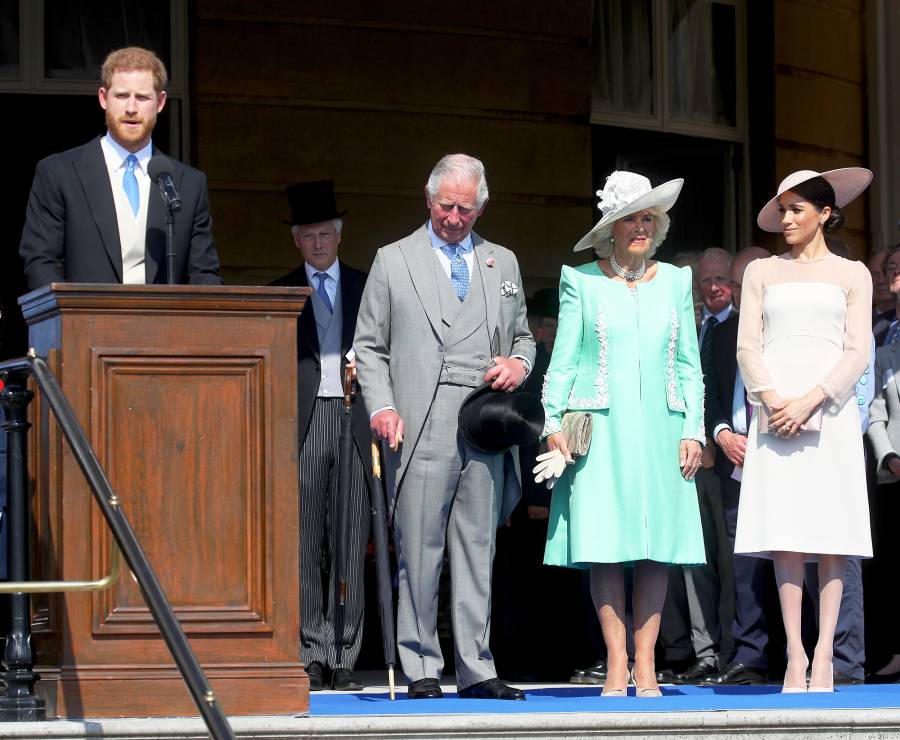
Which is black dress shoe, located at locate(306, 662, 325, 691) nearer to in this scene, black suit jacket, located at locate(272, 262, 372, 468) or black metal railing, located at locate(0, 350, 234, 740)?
black suit jacket, located at locate(272, 262, 372, 468)

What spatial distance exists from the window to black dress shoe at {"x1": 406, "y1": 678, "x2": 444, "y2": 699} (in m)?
5.91

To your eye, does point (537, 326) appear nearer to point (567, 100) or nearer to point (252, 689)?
Answer: point (567, 100)

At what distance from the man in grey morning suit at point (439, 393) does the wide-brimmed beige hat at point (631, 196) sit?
469 mm

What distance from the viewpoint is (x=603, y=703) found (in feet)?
20.7

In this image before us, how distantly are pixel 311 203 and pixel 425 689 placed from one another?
2.43 m

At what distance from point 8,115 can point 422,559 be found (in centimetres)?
498

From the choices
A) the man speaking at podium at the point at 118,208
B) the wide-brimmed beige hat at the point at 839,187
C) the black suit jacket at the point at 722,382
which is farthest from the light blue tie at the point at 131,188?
the black suit jacket at the point at 722,382

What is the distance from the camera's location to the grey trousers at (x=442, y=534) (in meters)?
6.83

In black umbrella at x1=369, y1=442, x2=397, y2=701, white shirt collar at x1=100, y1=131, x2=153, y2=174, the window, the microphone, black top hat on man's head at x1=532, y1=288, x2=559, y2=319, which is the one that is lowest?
black umbrella at x1=369, y1=442, x2=397, y2=701

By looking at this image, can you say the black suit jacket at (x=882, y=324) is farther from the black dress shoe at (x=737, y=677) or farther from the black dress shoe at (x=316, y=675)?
the black dress shoe at (x=316, y=675)

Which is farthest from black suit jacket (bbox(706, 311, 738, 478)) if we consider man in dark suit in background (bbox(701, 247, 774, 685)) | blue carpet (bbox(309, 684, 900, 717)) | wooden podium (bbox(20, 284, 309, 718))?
wooden podium (bbox(20, 284, 309, 718))

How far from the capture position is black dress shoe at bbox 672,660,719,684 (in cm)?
824

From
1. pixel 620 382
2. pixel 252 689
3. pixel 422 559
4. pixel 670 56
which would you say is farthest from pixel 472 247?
pixel 670 56

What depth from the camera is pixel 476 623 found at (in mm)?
6805
